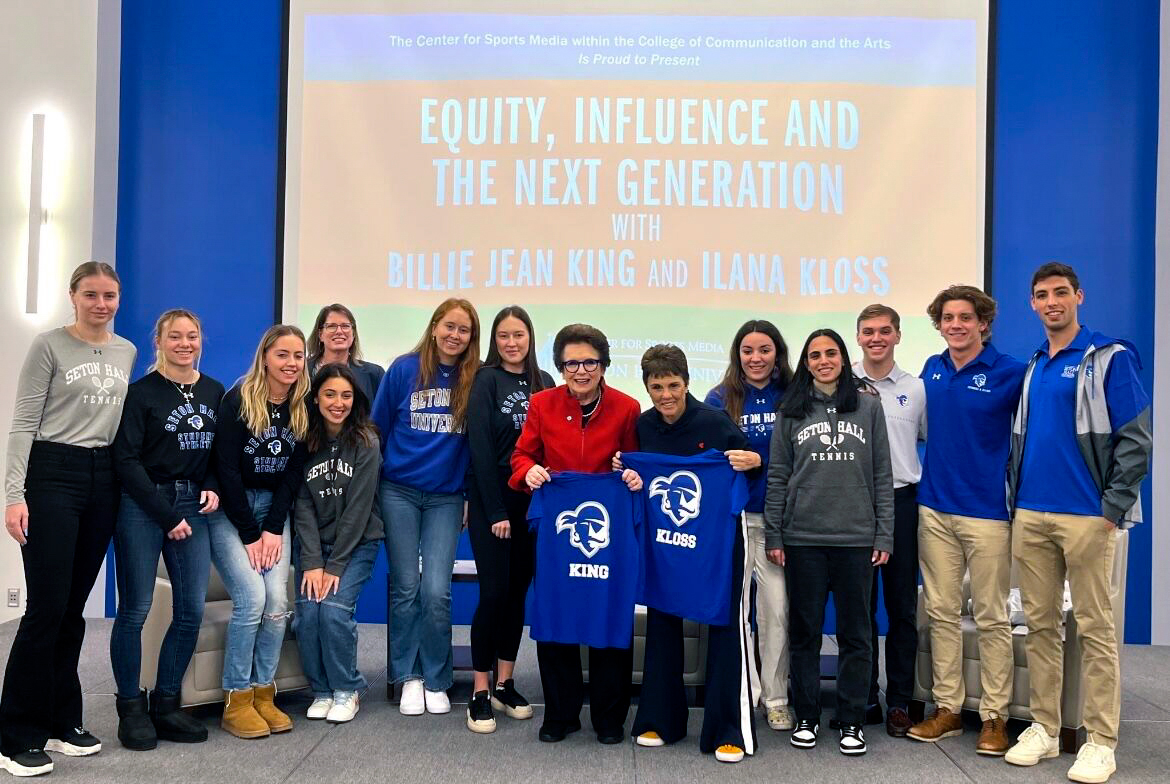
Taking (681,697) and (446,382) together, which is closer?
(681,697)

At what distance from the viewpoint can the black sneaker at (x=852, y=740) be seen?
10.5ft

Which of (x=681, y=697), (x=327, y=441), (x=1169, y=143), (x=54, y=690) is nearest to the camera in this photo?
(x=54, y=690)

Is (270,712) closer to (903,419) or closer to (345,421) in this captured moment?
(345,421)

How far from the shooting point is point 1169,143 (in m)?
5.04

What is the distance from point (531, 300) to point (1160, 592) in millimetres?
3736

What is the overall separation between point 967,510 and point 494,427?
169 cm

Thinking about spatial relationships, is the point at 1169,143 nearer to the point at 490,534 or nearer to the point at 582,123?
the point at 582,123

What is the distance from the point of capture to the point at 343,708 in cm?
354

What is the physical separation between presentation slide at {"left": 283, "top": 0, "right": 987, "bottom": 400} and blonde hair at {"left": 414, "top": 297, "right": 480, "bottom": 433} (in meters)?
1.51

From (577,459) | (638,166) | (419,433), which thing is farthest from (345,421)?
(638,166)

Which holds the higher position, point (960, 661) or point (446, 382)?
point (446, 382)

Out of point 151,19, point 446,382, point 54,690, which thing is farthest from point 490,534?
point 151,19

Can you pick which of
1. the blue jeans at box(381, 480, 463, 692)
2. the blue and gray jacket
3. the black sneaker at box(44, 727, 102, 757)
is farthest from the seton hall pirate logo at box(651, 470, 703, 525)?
the black sneaker at box(44, 727, 102, 757)

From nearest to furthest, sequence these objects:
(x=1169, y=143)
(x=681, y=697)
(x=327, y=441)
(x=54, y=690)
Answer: (x=54, y=690), (x=681, y=697), (x=327, y=441), (x=1169, y=143)
